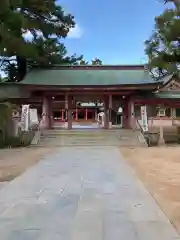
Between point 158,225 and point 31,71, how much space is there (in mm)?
25502

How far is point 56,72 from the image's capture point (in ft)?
96.9

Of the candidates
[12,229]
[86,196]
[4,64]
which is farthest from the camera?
[4,64]

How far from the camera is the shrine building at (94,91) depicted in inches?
1019

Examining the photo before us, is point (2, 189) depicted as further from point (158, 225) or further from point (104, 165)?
point (104, 165)

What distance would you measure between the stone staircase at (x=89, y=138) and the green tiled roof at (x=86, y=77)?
3.76 m

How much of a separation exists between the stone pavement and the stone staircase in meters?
11.6

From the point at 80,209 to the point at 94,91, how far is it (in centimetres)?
2048

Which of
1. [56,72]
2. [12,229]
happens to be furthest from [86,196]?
[56,72]

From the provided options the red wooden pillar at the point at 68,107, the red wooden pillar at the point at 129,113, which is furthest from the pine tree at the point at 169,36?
the red wooden pillar at the point at 68,107

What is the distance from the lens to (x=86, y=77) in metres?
28.5

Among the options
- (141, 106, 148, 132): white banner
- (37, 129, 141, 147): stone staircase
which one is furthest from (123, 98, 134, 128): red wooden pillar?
(141, 106, 148, 132): white banner

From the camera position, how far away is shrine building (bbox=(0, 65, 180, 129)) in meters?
25.9

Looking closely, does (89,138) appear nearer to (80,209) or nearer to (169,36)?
(169,36)

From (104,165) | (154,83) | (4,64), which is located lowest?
(104,165)
